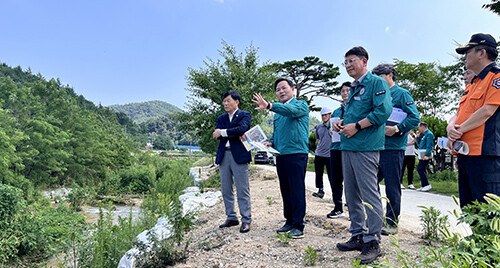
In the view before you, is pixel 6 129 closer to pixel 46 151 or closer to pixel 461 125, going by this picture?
pixel 46 151

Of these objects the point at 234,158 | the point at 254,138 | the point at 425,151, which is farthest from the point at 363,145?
the point at 425,151

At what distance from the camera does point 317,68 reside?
112ft

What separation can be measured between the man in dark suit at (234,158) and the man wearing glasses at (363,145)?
146 centimetres

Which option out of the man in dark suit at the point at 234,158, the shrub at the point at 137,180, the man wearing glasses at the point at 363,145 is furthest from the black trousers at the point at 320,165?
the shrub at the point at 137,180

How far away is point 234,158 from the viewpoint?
4254 millimetres

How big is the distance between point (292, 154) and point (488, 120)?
1890 millimetres

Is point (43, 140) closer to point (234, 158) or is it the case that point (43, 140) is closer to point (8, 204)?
point (8, 204)

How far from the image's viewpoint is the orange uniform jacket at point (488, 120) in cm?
Result: 228

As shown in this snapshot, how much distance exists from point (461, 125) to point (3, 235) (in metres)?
8.50

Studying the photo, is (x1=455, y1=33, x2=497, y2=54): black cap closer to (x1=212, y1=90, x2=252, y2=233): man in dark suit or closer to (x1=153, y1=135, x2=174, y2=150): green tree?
(x1=212, y1=90, x2=252, y2=233): man in dark suit

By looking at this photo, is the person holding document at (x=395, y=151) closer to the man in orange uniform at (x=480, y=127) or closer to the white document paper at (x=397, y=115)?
the white document paper at (x=397, y=115)

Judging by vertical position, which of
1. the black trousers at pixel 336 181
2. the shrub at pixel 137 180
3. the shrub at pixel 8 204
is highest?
the black trousers at pixel 336 181

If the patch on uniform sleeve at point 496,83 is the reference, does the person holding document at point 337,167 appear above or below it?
below

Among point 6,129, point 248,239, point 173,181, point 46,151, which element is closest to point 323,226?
point 248,239
